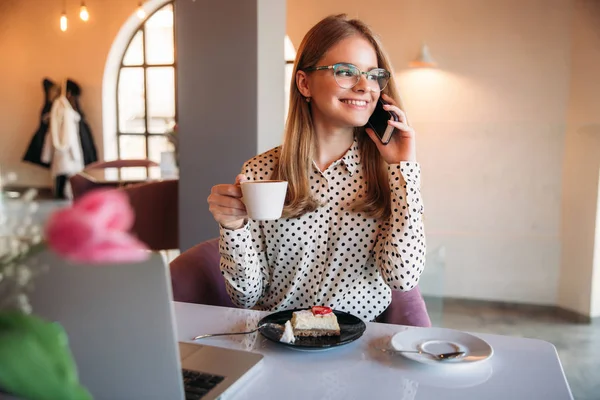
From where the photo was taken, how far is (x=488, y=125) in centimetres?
362

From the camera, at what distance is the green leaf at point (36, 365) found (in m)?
0.30

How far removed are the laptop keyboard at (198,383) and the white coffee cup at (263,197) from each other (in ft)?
1.08

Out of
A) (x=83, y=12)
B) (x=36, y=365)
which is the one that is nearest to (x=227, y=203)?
(x=36, y=365)

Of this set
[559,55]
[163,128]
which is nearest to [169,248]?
[559,55]

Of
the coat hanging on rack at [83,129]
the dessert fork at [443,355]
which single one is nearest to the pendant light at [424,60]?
the dessert fork at [443,355]

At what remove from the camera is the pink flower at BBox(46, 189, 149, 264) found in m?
0.26

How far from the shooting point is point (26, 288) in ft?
1.38

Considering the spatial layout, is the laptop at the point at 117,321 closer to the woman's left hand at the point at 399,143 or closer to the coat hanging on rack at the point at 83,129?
the woman's left hand at the point at 399,143

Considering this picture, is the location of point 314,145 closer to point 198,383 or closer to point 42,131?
point 198,383

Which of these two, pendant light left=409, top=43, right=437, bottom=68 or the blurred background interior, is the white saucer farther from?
pendant light left=409, top=43, right=437, bottom=68

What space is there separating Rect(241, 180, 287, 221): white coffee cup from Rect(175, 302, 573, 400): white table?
25cm

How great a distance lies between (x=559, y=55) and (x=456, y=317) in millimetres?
1774

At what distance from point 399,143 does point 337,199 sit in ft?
0.74

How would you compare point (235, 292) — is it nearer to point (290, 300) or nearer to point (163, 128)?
Answer: point (290, 300)
